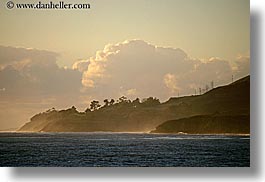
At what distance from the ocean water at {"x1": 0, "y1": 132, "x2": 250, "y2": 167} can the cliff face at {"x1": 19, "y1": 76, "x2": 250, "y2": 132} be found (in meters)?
0.03

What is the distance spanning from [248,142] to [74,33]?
2.67 feet

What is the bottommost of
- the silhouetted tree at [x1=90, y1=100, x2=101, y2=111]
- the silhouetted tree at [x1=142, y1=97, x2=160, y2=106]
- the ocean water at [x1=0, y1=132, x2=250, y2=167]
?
the ocean water at [x1=0, y1=132, x2=250, y2=167]

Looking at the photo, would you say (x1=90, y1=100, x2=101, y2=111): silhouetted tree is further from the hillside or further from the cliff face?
the hillside

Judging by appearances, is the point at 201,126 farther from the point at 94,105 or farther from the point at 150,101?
the point at 94,105

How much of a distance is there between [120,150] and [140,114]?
0.16m

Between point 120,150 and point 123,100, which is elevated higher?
point 123,100

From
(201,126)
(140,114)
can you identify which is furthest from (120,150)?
(201,126)

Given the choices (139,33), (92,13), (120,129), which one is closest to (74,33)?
(92,13)

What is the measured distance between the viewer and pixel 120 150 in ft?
7.80

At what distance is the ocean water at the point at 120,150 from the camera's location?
2.35 metres

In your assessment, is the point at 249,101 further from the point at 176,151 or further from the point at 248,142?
the point at 176,151

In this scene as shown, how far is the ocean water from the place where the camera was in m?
2.35

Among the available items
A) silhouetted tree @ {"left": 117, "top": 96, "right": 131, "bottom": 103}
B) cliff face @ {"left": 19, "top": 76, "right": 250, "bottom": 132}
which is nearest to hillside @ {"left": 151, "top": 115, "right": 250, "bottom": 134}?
cliff face @ {"left": 19, "top": 76, "right": 250, "bottom": 132}

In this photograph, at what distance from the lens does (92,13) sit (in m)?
2.39
